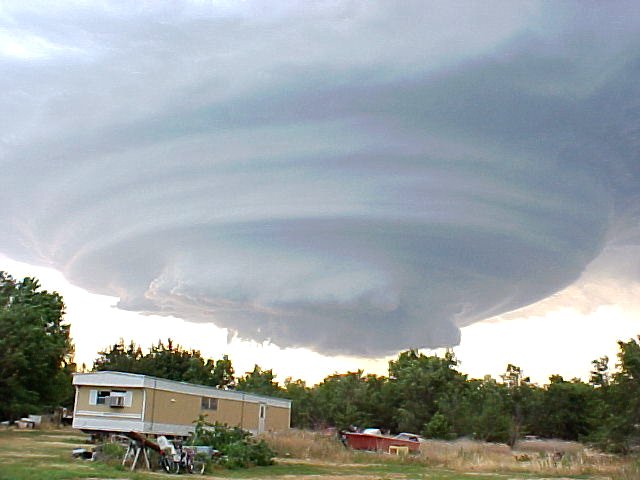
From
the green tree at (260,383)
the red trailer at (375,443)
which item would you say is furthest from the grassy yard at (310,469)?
the green tree at (260,383)

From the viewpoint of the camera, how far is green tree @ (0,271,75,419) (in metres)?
44.1

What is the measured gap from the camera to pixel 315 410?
6531cm

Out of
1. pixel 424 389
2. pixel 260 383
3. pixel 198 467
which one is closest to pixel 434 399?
pixel 424 389

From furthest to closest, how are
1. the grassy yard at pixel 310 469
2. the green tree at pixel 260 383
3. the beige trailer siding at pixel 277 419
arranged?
the green tree at pixel 260 383
the beige trailer siding at pixel 277 419
the grassy yard at pixel 310 469

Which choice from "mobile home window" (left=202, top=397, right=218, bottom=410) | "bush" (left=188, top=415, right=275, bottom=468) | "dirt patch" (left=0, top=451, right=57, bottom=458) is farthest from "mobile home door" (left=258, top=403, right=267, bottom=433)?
"dirt patch" (left=0, top=451, right=57, bottom=458)

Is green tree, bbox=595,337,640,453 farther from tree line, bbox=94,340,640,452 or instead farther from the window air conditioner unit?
the window air conditioner unit

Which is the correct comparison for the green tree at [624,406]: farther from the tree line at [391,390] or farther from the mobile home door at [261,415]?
the mobile home door at [261,415]

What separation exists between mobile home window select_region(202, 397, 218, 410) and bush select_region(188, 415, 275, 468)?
6308 mm

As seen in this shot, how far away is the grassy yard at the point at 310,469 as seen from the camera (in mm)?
20734

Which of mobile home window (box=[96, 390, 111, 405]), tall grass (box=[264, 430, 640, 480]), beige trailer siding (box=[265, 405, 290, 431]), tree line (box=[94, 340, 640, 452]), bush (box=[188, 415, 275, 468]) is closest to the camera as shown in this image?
bush (box=[188, 415, 275, 468])

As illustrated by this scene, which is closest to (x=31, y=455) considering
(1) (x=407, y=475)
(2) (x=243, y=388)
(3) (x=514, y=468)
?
(1) (x=407, y=475)

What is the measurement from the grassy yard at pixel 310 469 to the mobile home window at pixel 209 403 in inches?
211

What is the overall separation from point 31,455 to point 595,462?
23289 mm

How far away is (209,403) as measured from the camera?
37312 mm
